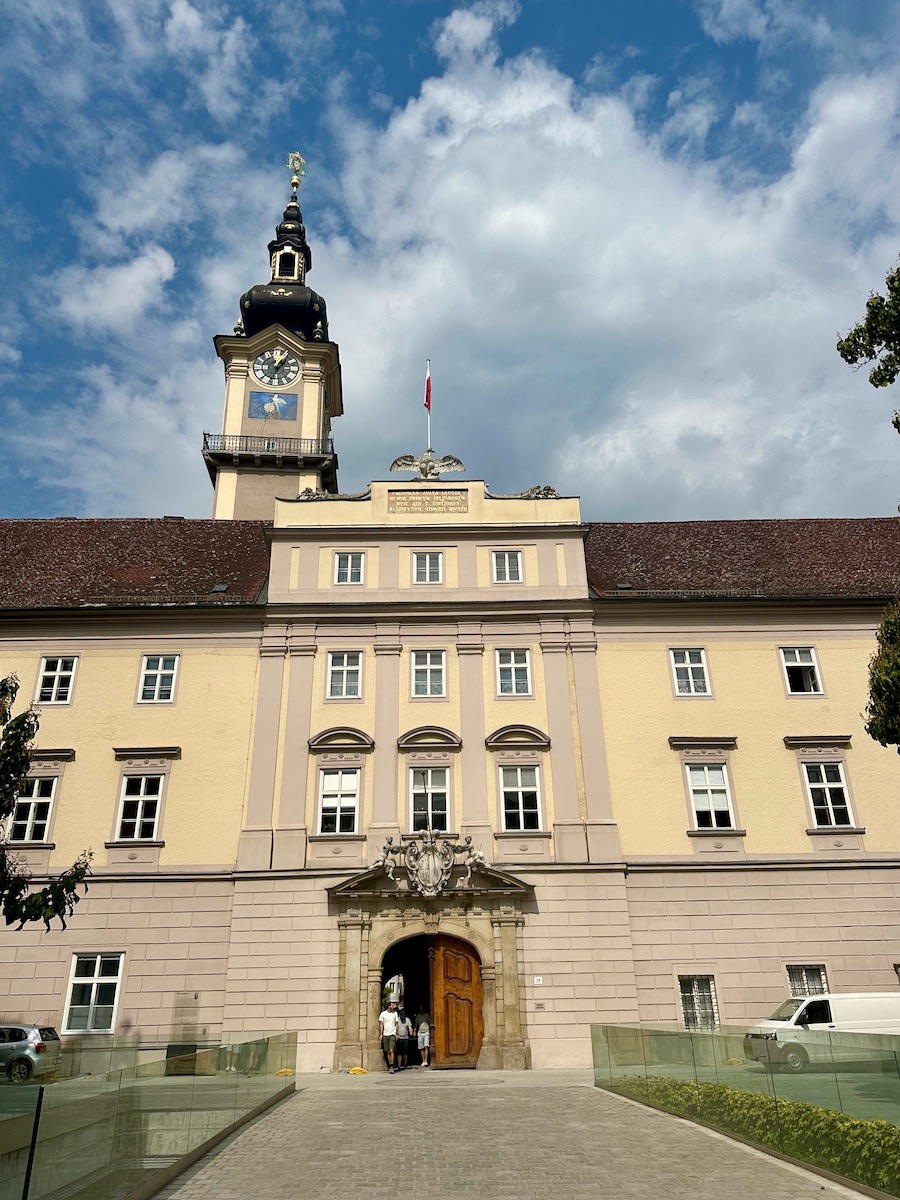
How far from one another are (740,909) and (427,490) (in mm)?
14520

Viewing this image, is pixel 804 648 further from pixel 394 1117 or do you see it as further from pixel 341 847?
pixel 394 1117

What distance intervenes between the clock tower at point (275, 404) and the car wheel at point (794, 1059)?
32.0 meters

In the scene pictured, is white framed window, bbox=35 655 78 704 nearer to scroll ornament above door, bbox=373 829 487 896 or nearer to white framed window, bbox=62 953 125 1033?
white framed window, bbox=62 953 125 1033

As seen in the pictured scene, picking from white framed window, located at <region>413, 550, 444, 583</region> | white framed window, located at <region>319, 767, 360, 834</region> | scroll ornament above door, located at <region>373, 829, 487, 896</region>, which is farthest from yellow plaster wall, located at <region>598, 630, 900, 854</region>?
white framed window, located at <region>319, 767, 360, 834</region>

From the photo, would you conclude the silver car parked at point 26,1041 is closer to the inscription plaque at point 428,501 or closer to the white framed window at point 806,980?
the inscription plaque at point 428,501

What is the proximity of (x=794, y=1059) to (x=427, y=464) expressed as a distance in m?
21.1

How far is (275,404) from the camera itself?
47375 mm

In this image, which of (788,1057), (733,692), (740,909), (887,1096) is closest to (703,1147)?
(788,1057)

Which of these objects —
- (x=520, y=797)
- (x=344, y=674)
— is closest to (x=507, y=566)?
(x=344, y=674)

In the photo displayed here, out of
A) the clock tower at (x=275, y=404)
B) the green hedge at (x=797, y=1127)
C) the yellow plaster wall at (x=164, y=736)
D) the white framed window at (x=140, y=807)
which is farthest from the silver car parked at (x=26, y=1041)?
the clock tower at (x=275, y=404)

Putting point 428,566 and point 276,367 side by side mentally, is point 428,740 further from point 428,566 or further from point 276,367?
point 276,367

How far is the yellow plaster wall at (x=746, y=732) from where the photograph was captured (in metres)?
24.5

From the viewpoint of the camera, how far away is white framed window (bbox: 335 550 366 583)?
90.6 feet

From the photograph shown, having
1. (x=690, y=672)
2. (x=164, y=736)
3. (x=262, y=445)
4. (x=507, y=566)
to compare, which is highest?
(x=262, y=445)
